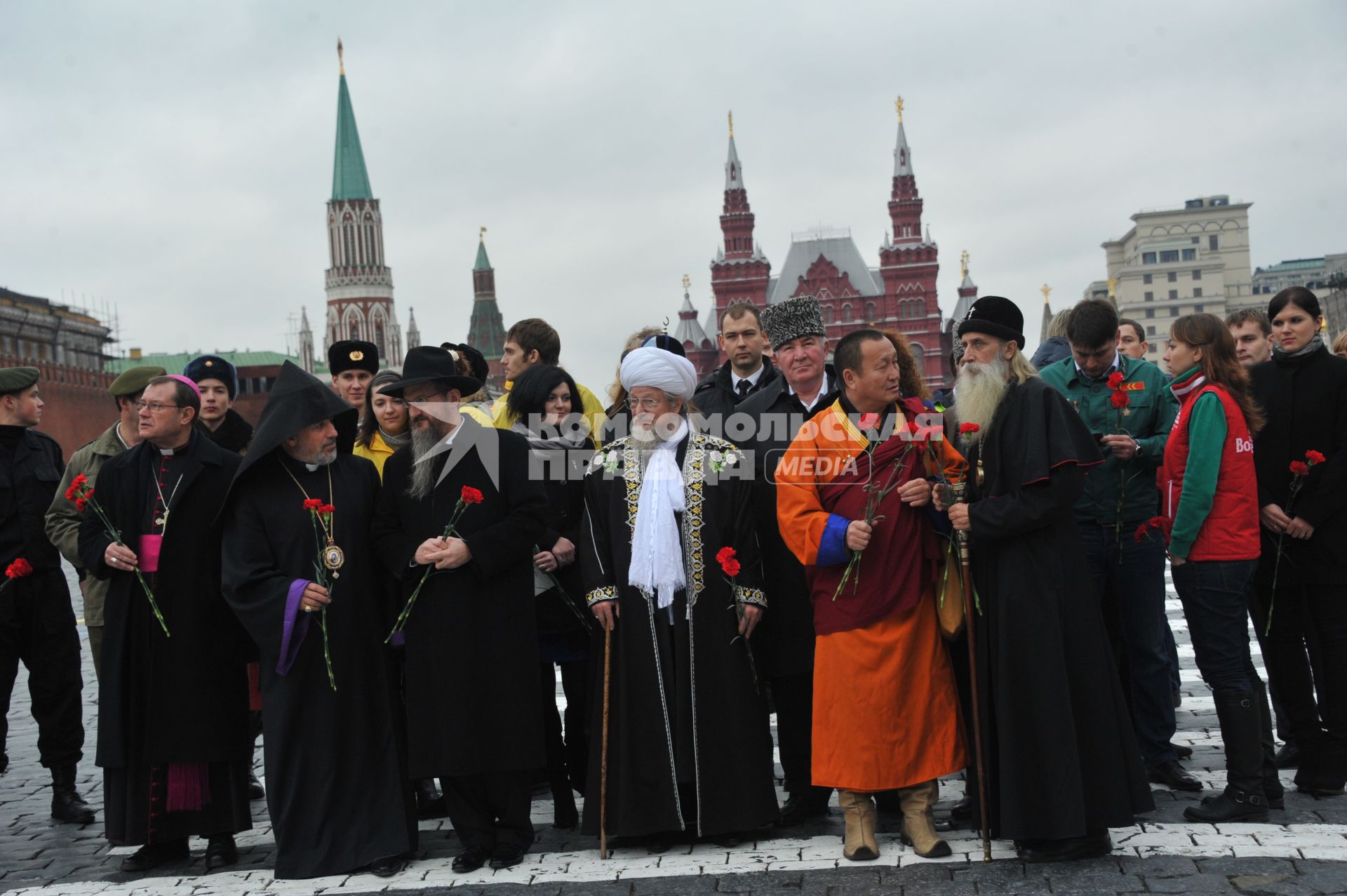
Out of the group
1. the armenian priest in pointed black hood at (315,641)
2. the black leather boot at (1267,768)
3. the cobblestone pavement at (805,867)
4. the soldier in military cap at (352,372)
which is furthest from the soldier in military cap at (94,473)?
the black leather boot at (1267,768)

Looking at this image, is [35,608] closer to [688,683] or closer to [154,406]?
[154,406]

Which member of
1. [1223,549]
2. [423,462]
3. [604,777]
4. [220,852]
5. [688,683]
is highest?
[423,462]

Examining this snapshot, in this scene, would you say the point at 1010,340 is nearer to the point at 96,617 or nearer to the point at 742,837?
the point at 742,837

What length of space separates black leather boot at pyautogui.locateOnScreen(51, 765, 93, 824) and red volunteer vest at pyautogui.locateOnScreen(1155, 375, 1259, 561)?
5.60 metres

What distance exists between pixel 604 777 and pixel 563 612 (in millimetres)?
1082

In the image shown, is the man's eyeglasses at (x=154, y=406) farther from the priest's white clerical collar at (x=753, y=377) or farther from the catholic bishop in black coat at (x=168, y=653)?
the priest's white clerical collar at (x=753, y=377)

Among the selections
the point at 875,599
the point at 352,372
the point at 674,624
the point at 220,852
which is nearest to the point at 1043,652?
the point at 875,599

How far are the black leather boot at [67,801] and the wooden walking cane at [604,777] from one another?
9.50ft

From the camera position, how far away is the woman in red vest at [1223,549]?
17.3 feet

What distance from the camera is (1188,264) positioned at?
115188mm

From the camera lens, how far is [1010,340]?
5223 millimetres

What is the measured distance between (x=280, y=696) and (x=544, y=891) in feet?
4.76

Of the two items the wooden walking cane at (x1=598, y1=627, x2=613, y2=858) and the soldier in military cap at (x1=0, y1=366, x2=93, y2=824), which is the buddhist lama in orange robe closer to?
the wooden walking cane at (x1=598, y1=627, x2=613, y2=858)

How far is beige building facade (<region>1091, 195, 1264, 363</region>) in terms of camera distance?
115 metres
